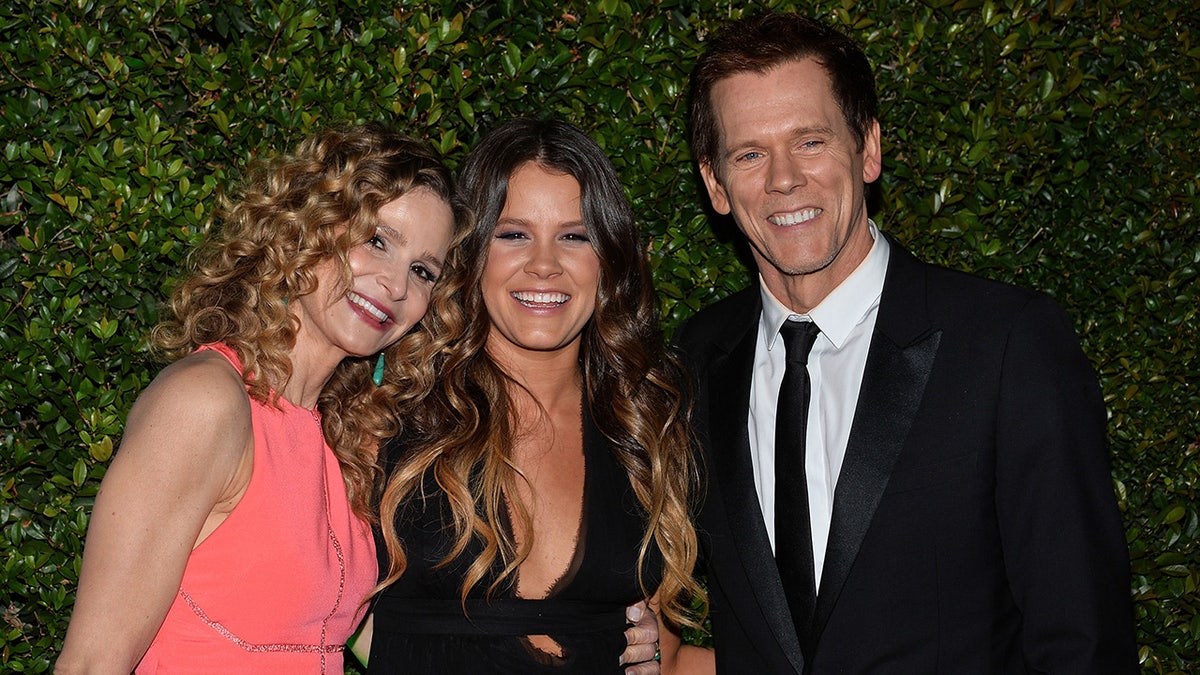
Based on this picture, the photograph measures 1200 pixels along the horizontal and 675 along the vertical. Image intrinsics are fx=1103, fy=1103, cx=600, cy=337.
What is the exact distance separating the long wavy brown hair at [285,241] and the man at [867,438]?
102 cm

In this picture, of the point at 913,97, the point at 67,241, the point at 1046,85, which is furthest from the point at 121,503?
the point at 1046,85

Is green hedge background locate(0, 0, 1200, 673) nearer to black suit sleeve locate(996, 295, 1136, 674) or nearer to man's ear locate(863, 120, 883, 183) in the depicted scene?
black suit sleeve locate(996, 295, 1136, 674)

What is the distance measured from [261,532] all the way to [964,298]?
1956 mm

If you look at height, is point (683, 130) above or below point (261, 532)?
above

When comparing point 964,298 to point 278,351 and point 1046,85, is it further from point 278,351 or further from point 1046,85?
point 278,351

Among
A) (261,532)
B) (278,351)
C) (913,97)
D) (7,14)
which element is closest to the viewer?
(261,532)

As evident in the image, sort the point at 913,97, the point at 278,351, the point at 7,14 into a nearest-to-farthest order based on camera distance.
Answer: the point at 278,351 < the point at 7,14 < the point at 913,97

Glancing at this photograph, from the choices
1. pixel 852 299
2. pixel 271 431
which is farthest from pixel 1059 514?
pixel 271 431

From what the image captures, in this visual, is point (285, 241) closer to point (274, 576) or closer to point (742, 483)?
point (274, 576)

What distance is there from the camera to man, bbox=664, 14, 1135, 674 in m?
2.79

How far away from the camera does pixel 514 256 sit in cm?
349

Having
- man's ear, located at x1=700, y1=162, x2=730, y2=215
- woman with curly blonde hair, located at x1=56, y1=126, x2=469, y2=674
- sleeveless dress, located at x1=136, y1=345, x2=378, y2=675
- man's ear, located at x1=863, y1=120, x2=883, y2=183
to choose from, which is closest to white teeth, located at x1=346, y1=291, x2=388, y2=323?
woman with curly blonde hair, located at x1=56, y1=126, x2=469, y2=674

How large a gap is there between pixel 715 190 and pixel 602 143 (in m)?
0.48

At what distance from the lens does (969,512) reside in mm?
2881
